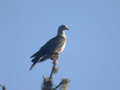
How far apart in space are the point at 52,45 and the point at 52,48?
20cm

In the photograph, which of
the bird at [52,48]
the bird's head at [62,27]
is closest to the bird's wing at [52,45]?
the bird at [52,48]

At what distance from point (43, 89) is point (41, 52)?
553 centimetres

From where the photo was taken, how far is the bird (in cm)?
1102

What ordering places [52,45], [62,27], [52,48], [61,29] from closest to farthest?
[52,48]
[52,45]
[61,29]
[62,27]

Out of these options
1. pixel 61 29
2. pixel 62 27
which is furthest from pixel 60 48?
pixel 62 27

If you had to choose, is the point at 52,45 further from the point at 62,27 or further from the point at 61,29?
the point at 62,27

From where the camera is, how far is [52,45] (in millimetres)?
12664

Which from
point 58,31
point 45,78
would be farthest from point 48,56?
point 45,78

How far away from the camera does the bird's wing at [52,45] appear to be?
11991 millimetres

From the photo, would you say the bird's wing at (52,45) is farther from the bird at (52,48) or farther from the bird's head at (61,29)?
the bird's head at (61,29)

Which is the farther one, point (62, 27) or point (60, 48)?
point (62, 27)

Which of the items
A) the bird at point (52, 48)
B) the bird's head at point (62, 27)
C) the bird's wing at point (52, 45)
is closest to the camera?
the bird at point (52, 48)

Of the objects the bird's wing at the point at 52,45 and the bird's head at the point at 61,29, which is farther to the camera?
the bird's head at the point at 61,29

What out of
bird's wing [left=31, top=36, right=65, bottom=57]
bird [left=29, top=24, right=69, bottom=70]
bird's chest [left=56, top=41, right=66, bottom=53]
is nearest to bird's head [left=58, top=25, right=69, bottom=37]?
bird [left=29, top=24, right=69, bottom=70]
